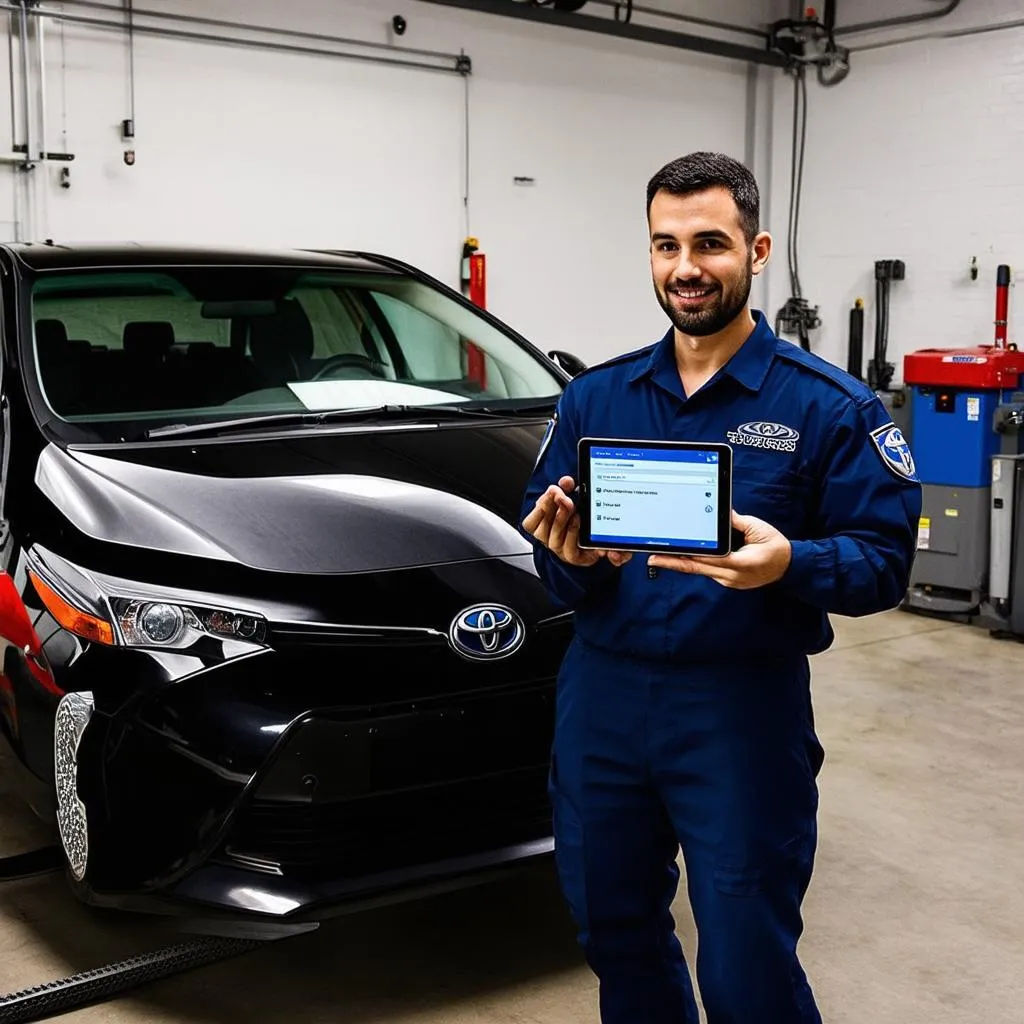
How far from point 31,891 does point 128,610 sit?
97cm

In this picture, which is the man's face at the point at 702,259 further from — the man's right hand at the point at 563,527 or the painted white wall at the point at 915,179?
the painted white wall at the point at 915,179

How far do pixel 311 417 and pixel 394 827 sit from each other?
1.02m

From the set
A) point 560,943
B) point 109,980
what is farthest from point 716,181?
point 109,980

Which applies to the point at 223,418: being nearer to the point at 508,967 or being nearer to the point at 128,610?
the point at 128,610

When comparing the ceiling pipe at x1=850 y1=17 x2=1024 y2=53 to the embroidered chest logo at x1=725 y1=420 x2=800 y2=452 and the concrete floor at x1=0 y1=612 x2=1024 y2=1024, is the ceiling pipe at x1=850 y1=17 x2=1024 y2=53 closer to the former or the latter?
the concrete floor at x1=0 y1=612 x2=1024 y2=1024

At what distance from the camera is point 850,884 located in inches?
118

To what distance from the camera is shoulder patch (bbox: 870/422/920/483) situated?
1672mm

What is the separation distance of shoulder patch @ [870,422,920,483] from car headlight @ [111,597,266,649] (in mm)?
1050

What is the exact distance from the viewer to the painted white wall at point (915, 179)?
291 inches

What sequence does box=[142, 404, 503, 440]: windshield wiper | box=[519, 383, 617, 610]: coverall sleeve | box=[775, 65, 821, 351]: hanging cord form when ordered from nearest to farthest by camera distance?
box=[519, 383, 617, 610]: coverall sleeve < box=[142, 404, 503, 440]: windshield wiper < box=[775, 65, 821, 351]: hanging cord

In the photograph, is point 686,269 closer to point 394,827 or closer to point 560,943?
point 394,827

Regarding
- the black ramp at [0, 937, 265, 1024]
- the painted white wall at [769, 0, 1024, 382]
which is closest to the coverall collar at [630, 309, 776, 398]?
the black ramp at [0, 937, 265, 1024]

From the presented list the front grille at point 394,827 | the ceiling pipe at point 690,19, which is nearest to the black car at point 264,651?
the front grille at point 394,827

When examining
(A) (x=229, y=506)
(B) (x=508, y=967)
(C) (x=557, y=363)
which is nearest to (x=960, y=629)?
(C) (x=557, y=363)
